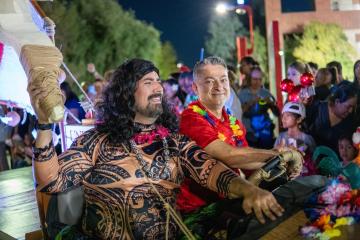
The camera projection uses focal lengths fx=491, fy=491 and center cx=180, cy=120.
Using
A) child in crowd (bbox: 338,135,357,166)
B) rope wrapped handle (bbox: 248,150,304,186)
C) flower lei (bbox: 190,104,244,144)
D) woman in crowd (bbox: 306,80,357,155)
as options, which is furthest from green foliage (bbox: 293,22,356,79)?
rope wrapped handle (bbox: 248,150,304,186)

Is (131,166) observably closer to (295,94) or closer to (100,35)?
(295,94)

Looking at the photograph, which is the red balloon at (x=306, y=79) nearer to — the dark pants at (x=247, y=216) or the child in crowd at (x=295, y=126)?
the child in crowd at (x=295, y=126)

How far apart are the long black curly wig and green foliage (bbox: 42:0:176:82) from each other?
73.4ft

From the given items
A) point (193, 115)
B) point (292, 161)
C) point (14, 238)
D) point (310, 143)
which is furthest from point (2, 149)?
point (292, 161)

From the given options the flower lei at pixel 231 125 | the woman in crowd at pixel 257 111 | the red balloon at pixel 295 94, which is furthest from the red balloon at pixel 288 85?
the flower lei at pixel 231 125

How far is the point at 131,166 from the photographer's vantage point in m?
2.60

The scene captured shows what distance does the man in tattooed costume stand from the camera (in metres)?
2.55

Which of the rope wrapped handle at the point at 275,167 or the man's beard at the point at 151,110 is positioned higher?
the man's beard at the point at 151,110

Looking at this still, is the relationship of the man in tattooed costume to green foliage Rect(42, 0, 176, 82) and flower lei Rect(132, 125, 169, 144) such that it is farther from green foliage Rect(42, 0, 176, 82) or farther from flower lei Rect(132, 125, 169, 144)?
green foliage Rect(42, 0, 176, 82)

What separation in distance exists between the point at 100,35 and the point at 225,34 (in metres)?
17.2

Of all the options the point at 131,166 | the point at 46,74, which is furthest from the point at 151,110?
the point at 46,74

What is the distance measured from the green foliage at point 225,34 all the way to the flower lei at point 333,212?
41732mm

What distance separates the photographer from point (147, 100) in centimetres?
270

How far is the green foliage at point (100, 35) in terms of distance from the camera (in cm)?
2630
